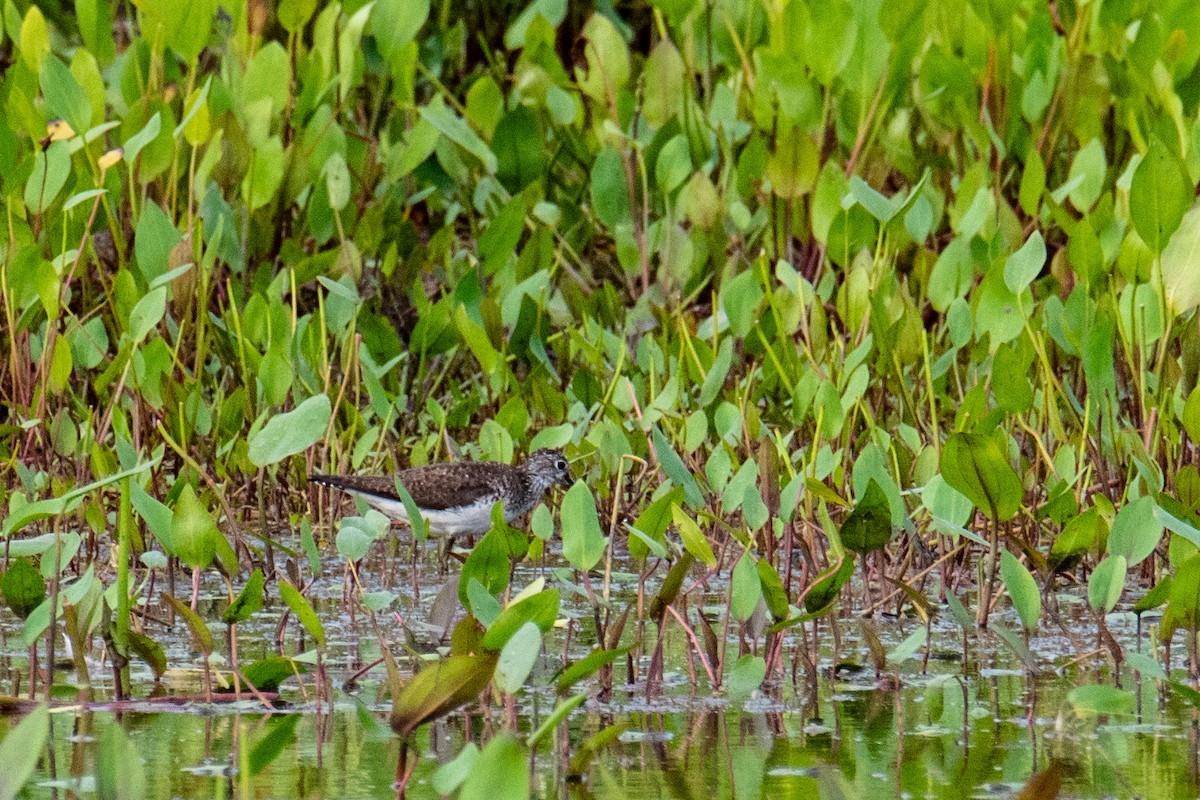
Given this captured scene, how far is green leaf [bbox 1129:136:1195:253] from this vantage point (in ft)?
12.9

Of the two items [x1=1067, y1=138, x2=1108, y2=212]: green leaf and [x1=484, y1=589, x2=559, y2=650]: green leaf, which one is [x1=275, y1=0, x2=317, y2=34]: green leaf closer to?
[x1=1067, y1=138, x2=1108, y2=212]: green leaf

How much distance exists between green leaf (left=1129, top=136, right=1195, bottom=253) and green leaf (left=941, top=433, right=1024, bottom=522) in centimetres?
96

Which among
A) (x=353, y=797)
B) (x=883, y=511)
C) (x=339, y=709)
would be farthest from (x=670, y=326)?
(x=353, y=797)

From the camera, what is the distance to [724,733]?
2.83m

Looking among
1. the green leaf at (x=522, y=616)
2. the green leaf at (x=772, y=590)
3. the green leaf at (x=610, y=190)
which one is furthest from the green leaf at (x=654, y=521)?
the green leaf at (x=610, y=190)

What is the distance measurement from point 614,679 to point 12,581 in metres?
0.93

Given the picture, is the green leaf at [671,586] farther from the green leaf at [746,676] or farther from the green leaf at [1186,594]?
the green leaf at [1186,594]

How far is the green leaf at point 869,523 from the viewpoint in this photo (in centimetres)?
330

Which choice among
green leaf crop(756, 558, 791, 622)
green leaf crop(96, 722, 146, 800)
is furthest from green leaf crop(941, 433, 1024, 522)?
green leaf crop(96, 722, 146, 800)

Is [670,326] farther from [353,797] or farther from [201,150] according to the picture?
[353,797]

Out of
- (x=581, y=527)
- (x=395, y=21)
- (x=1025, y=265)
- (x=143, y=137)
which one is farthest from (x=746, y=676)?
(x=395, y=21)

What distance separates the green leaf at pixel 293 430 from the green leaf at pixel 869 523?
2.97ft

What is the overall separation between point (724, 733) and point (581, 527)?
1.43ft

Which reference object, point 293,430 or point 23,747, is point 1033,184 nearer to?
point 293,430
